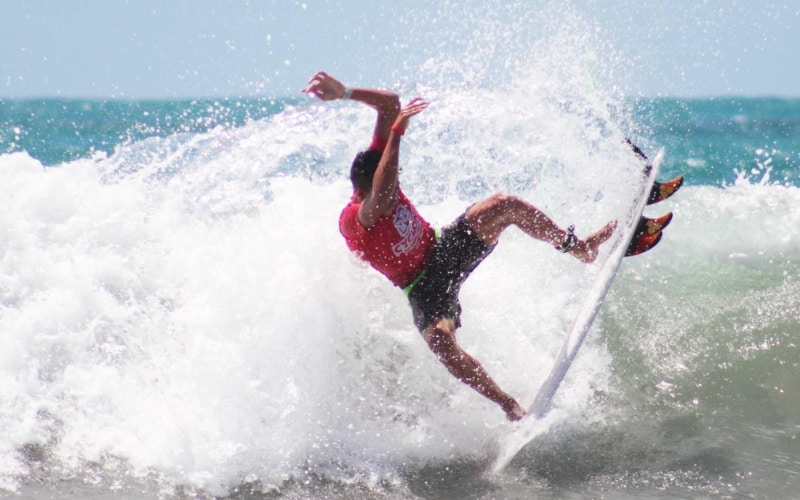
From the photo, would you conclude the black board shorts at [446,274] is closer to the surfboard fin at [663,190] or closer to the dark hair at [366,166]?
the dark hair at [366,166]

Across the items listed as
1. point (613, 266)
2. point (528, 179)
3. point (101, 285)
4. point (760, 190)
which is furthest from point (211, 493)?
point (760, 190)

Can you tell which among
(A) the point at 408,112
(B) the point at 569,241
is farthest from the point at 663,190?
(A) the point at 408,112

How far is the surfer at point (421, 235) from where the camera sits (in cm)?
411

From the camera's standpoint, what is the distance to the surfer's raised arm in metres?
3.95

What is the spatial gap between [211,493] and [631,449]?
2.30 m

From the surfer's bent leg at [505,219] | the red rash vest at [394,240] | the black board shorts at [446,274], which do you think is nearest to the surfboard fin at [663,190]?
the surfer's bent leg at [505,219]

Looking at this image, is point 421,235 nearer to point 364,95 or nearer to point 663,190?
point 364,95

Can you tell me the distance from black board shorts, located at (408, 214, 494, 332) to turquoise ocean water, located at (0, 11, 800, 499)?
0.61m

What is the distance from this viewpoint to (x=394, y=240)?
443cm

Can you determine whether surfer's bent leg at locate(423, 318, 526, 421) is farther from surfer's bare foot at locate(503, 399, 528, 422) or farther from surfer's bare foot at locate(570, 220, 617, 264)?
surfer's bare foot at locate(570, 220, 617, 264)

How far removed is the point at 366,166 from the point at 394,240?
1.49ft

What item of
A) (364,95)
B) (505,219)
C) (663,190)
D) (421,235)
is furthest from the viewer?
(663,190)

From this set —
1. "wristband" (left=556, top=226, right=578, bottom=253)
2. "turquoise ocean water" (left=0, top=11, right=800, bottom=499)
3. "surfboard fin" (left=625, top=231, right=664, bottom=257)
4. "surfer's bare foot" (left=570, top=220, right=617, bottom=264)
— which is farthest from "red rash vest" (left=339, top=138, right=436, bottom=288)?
"surfboard fin" (left=625, top=231, right=664, bottom=257)

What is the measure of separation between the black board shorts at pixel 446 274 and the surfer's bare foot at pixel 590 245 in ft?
1.86
